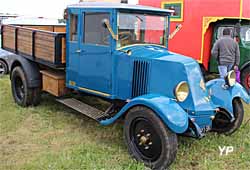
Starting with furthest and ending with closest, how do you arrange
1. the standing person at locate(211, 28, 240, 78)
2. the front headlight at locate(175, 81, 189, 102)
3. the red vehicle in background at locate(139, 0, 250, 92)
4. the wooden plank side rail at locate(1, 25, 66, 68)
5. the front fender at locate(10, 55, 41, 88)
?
the red vehicle in background at locate(139, 0, 250, 92) < the standing person at locate(211, 28, 240, 78) < the front fender at locate(10, 55, 41, 88) < the wooden plank side rail at locate(1, 25, 66, 68) < the front headlight at locate(175, 81, 189, 102)

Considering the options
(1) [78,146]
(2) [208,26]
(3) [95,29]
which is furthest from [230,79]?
(2) [208,26]

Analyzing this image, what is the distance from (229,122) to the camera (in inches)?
207

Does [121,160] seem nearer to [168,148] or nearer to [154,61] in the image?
[168,148]

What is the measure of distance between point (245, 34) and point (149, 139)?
6.03 meters

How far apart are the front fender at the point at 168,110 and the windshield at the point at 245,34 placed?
562 cm

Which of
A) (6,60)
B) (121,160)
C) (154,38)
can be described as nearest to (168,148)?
(121,160)

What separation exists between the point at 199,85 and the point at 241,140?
128 cm

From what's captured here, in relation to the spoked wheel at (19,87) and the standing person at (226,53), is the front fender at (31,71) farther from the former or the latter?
the standing person at (226,53)

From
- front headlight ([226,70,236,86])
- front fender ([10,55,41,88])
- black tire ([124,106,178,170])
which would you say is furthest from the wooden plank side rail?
front headlight ([226,70,236,86])

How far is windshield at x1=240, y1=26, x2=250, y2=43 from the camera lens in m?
9.10

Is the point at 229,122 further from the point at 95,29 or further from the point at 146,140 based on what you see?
the point at 95,29

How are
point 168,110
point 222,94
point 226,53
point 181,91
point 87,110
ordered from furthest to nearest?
point 226,53 < point 87,110 < point 222,94 < point 181,91 < point 168,110

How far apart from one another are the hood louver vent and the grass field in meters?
0.80

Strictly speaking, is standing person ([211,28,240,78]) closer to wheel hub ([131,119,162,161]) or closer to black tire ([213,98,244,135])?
black tire ([213,98,244,135])
